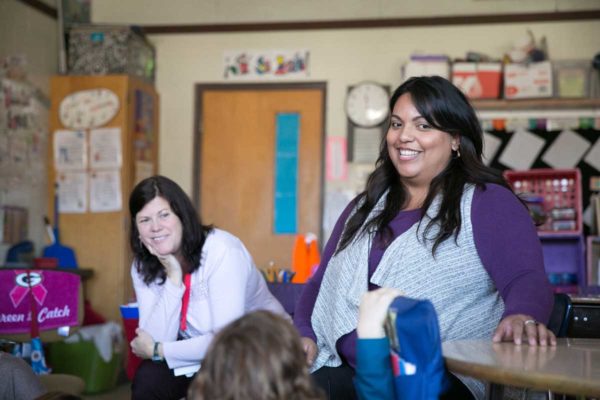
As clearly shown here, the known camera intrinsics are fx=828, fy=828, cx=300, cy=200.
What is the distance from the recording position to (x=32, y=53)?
19.3 ft

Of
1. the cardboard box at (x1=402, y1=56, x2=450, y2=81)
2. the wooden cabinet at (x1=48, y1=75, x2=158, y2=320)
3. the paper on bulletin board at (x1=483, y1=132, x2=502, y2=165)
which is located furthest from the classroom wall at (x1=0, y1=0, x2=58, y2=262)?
the paper on bulletin board at (x1=483, y1=132, x2=502, y2=165)

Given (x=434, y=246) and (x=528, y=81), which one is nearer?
(x=434, y=246)

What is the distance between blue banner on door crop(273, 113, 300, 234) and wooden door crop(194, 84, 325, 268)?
3 cm

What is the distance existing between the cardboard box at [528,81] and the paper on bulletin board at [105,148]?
2.79 meters

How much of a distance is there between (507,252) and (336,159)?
4286 millimetres

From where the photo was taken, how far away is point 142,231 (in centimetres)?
283

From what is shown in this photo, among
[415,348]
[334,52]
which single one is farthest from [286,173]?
[415,348]

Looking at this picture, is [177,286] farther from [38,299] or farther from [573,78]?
[573,78]

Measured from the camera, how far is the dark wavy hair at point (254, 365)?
1.27m

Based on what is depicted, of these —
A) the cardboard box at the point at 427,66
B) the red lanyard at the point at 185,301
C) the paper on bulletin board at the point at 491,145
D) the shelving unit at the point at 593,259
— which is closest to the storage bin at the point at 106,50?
the cardboard box at the point at 427,66

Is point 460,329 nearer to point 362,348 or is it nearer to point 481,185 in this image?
point 481,185

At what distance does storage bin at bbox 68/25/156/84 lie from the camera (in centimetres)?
602

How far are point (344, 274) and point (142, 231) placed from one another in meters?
0.98

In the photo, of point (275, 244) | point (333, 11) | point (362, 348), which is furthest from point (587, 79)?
point (362, 348)
